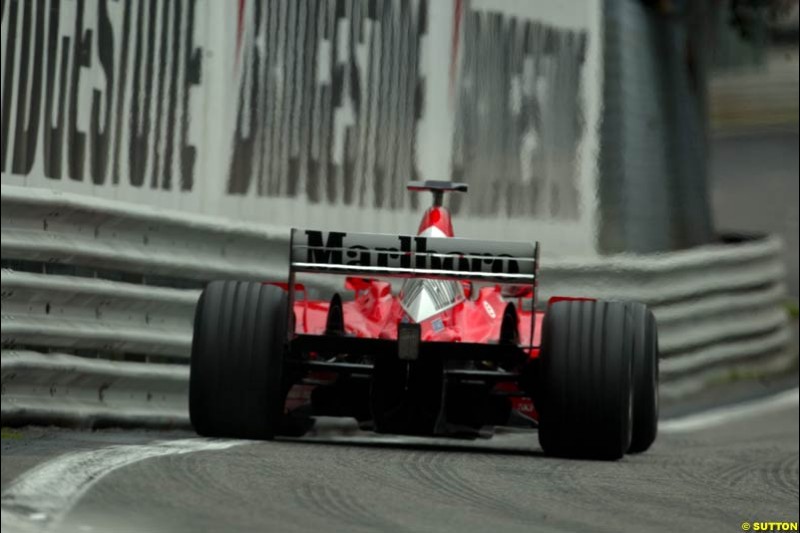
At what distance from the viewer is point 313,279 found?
1202 centimetres

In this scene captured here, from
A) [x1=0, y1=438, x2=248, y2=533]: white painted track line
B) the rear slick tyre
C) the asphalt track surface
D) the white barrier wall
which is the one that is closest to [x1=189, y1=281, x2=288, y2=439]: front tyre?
the asphalt track surface

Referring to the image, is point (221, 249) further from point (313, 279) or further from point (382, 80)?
point (382, 80)

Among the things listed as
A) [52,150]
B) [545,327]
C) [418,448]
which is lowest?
[418,448]

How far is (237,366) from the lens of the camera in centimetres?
890

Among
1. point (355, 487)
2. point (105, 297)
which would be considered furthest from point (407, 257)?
point (355, 487)

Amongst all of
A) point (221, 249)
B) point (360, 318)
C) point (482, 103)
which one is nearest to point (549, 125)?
point (482, 103)

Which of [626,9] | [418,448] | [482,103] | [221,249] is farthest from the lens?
[626,9]

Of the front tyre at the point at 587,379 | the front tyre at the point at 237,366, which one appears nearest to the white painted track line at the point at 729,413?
the front tyre at the point at 587,379

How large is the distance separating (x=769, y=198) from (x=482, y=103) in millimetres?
11605

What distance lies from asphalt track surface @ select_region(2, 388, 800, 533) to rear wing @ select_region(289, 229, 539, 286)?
0.81 meters

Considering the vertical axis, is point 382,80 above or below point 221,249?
above

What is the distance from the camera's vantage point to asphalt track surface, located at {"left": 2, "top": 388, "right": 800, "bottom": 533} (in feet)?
17.7

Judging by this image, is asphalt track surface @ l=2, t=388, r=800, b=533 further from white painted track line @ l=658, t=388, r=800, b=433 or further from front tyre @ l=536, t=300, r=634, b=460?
white painted track line @ l=658, t=388, r=800, b=433

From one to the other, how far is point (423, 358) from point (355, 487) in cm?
256
